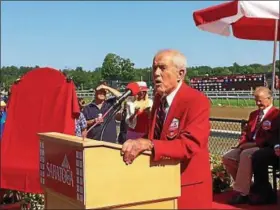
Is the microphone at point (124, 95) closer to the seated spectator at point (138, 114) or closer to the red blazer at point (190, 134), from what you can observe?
the red blazer at point (190, 134)

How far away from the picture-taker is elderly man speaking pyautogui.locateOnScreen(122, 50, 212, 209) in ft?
7.98

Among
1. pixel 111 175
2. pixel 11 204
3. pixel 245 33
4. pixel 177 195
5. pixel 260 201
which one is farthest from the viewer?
pixel 245 33

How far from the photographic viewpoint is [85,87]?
9.40 meters

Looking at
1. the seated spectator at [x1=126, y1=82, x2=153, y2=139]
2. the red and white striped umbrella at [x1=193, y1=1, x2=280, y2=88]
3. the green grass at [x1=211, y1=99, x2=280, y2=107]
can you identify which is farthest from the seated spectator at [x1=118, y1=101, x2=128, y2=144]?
the green grass at [x1=211, y1=99, x2=280, y2=107]

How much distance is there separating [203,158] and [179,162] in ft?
0.97

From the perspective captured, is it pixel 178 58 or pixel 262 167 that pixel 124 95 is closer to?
Result: pixel 178 58

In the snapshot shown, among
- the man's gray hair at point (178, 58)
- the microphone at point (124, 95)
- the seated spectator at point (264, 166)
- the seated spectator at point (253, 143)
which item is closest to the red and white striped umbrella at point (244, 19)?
the seated spectator at point (253, 143)

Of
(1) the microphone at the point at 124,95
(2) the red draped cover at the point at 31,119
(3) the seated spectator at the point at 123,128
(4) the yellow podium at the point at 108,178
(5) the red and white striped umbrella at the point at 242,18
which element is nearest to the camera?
(4) the yellow podium at the point at 108,178

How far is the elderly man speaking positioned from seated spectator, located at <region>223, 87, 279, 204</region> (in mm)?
3085

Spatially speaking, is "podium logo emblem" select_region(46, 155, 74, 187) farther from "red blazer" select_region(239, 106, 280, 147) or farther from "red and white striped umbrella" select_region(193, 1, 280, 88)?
"red and white striped umbrella" select_region(193, 1, 280, 88)

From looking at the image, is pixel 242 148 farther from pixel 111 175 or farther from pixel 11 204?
pixel 111 175

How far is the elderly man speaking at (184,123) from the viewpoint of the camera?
2.43m

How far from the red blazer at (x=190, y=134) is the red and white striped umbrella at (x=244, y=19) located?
373 cm

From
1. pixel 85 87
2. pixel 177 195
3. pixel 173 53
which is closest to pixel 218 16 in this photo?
pixel 85 87
